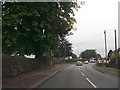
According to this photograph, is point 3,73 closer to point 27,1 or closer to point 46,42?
point 27,1

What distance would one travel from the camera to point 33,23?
1345 inches

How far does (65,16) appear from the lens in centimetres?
4028

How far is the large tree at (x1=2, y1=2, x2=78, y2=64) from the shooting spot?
1225 inches

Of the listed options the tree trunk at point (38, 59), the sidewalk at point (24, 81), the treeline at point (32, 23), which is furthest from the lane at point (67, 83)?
the tree trunk at point (38, 59)

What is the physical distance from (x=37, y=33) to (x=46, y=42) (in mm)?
5302

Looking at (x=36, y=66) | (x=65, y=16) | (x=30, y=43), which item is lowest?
(x=36, y=66)

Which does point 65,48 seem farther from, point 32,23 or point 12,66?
point 12,66

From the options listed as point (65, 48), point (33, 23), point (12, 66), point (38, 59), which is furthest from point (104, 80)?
point (65, 48)

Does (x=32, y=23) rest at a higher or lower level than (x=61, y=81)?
A: higher

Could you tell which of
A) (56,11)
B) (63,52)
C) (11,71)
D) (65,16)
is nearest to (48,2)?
(56,11)

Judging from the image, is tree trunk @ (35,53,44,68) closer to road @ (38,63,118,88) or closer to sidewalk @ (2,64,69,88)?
road @ (38,63,118,88)

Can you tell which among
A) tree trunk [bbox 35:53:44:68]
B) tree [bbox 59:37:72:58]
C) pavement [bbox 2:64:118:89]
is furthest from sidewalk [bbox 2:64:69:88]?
tree [bbox 59:37:72:58]

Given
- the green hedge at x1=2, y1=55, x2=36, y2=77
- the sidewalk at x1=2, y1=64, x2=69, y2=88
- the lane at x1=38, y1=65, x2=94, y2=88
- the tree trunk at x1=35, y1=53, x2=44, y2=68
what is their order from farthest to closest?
the tree trunk at x1=35, y1=53, x2=44, y2=68
the green hedge at x1=2, y1=55, x2=36, y2=77
the lane at x1=38, y1=65, x2=94, y2=88
the sidewalk at x1=2, y1=64, x2=69, y2=88

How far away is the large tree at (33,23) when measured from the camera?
1225 inches
